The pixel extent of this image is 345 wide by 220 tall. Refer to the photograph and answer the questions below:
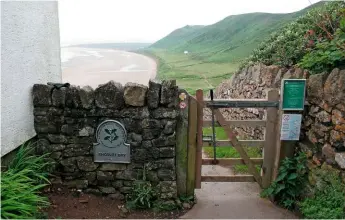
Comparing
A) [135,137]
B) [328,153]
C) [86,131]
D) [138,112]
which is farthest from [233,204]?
[86,131]

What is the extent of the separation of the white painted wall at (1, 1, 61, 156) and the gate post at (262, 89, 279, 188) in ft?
11.5

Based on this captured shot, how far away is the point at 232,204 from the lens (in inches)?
201

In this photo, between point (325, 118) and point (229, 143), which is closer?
point (325, 118)

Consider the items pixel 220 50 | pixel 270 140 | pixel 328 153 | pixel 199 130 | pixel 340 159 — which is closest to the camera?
pixel 340 159

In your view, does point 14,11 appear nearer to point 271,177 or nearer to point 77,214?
point 77,214

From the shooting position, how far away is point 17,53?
449 cm

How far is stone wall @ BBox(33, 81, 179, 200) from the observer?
4.73m

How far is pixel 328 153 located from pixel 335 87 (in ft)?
2.87

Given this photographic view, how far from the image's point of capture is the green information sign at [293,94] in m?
4.77

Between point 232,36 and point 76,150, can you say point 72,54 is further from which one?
point 76,150

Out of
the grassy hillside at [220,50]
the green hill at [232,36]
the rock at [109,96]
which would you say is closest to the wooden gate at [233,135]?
the rock at [109,96]

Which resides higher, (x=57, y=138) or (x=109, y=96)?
(x=109, y=96)

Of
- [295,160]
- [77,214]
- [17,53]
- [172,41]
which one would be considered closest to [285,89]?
[295,160]

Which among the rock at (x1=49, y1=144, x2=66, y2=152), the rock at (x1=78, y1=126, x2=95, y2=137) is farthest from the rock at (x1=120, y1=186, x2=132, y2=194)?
the rock at (x1=49, y1=144, x2=66, y2=152)
